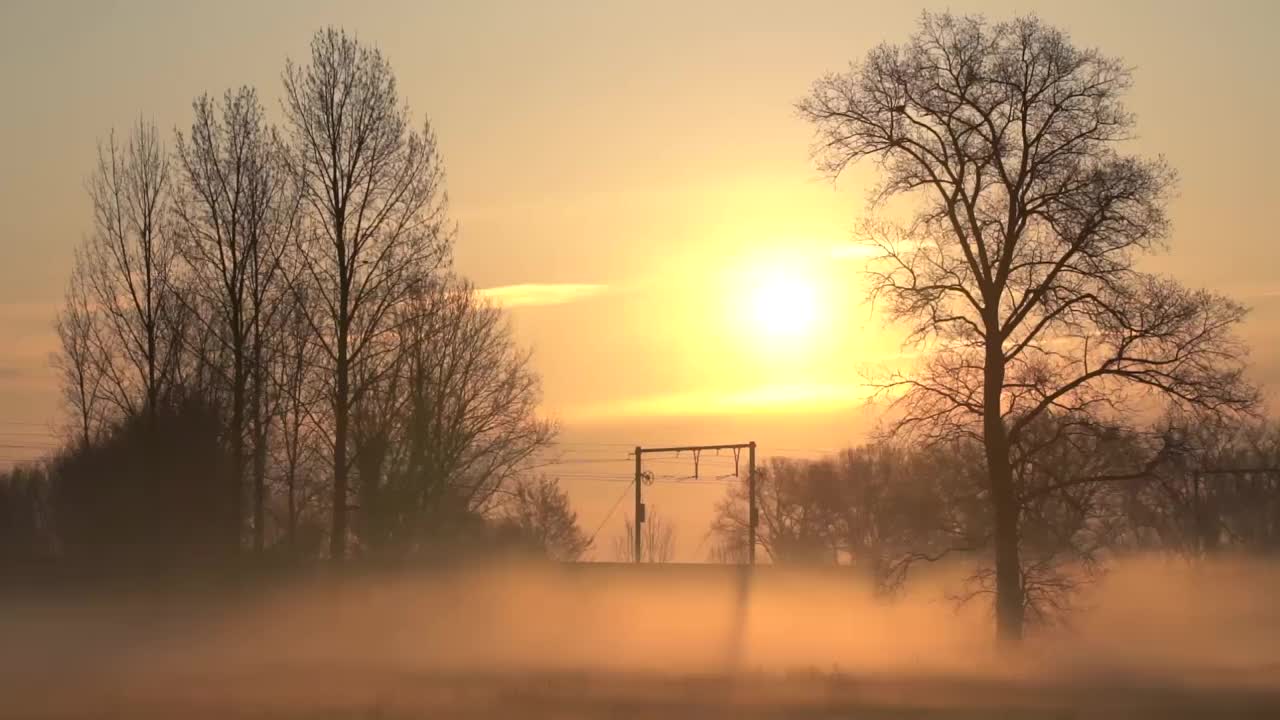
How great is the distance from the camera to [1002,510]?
29734 millimetres

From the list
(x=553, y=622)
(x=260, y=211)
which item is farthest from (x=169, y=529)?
(x=553, y=622)

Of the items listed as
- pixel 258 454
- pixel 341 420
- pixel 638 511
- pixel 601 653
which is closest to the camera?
pixel 341 420

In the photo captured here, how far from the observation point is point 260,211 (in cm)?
4375

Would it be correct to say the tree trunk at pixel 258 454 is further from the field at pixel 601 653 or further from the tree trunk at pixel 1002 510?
the tree trunk at pixel 1002 510

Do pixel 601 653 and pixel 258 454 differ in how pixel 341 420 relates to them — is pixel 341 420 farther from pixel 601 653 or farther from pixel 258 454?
pixel 258 454

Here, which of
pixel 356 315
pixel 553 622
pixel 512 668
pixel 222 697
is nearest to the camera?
pixel 222 697

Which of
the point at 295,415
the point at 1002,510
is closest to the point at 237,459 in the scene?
the point at 295,415

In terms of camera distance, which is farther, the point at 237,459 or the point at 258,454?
the point at 258,454

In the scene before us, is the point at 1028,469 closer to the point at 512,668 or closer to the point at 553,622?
the point at 512,668

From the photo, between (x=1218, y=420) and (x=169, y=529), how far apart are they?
30.1 m

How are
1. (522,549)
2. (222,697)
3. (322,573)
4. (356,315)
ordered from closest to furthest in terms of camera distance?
(222,697) < (356,315) < (322,573) < (522,549)

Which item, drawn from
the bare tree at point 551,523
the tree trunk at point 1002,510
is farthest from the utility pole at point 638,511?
the tree trunk at point 1002,510

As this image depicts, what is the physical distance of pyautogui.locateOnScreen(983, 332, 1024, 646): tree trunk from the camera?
97.0 feet

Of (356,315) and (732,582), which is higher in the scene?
(356,315)
